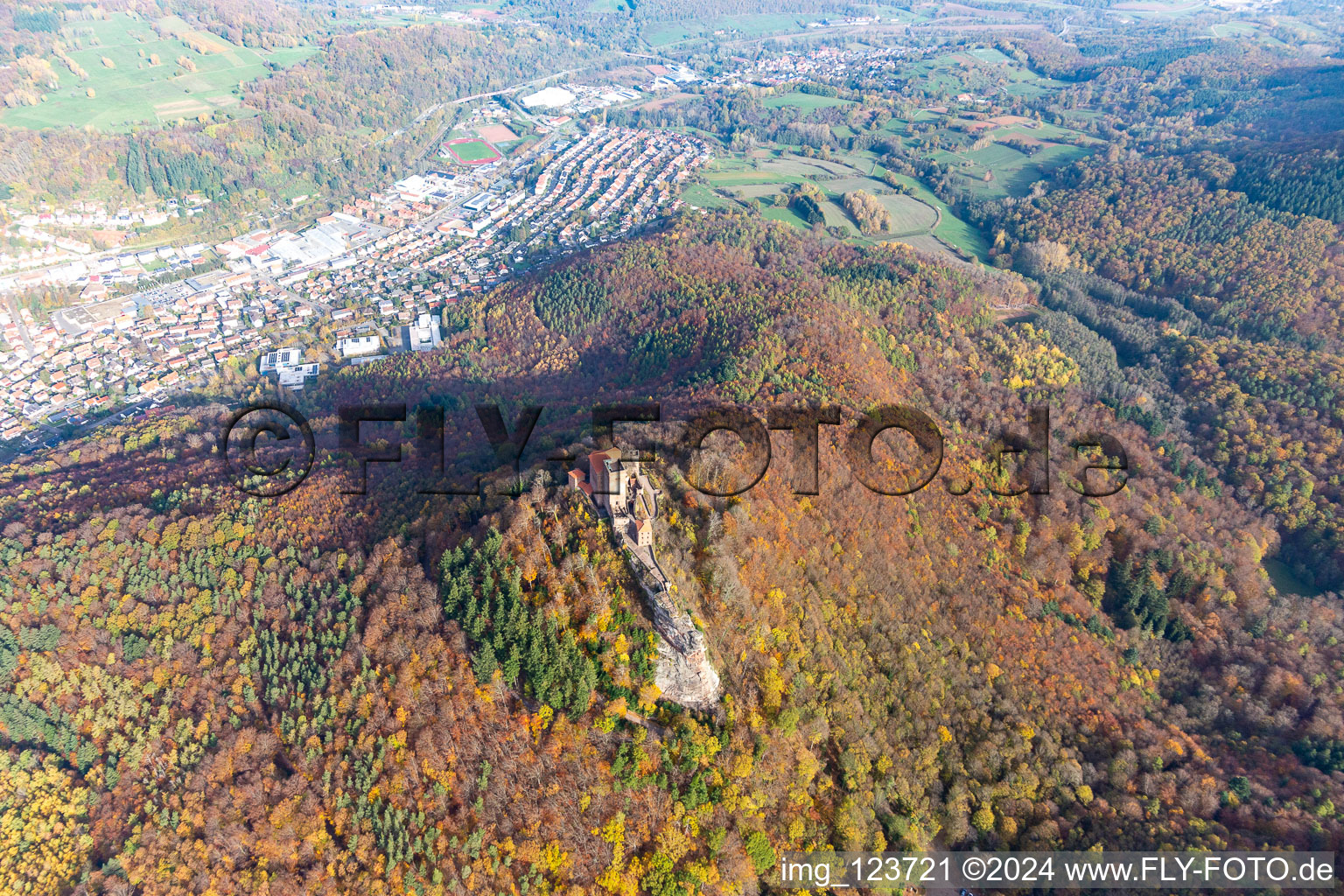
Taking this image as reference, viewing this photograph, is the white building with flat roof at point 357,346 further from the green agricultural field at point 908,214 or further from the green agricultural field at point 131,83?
the green agricultural field at point 131,83

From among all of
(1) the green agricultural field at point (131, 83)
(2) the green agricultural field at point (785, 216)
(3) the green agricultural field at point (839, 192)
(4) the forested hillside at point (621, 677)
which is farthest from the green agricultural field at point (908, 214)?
(1) the green agricultural field at point (131, 83)

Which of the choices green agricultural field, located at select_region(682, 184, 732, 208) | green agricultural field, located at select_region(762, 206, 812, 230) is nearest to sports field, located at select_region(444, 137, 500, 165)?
green agricultural field, located at select_region(682, 184, 732, 208)

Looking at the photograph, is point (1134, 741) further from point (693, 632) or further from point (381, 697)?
point (381, 697)

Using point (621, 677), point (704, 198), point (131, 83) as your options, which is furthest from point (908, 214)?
point (131, 83)

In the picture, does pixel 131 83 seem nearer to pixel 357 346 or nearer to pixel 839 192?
pixel 357 346

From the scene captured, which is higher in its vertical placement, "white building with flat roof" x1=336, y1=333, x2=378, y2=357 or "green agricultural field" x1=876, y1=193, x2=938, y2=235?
"green agricultural field" x1=876, y1=193, x2=938, y2=235

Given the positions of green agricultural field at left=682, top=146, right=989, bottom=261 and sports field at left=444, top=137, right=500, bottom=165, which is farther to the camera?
sports field at left=444, top=137, right=500, bottom=165

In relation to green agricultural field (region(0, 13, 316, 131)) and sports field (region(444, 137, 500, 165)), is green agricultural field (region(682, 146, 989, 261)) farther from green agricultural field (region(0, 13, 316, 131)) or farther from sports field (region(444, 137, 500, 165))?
Result: green agricultural field (region(0, 13, 316, 131))

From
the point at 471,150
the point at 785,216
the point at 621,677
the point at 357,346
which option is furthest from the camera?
the point at 471,150
